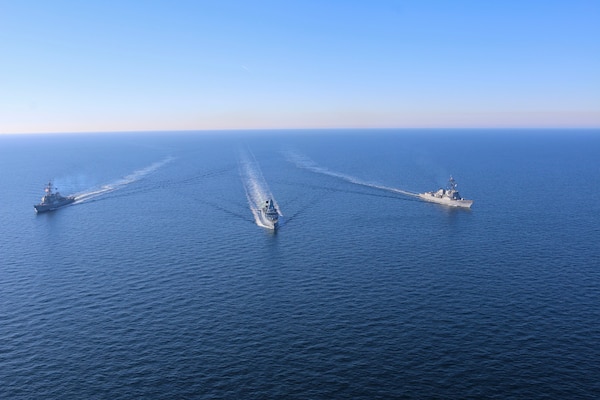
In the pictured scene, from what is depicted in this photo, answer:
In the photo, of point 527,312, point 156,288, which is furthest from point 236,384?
point 527,312

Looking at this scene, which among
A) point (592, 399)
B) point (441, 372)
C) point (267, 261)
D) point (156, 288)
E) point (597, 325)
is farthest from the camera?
point (267, 261)

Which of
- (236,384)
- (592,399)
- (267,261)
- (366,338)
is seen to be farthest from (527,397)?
(267,261)

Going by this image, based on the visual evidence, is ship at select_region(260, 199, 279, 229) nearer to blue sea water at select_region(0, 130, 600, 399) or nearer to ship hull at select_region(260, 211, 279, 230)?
ship hull at select_region(260, 211, 279, 230)

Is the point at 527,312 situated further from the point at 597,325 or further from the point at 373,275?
the point at 373,275

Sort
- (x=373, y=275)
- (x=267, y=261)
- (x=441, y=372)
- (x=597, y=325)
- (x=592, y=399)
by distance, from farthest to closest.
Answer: (x=267, y=261)
(x=373, y=275)
(x=597, y=325)
(x=441, y=372)
(x=592, y=399)

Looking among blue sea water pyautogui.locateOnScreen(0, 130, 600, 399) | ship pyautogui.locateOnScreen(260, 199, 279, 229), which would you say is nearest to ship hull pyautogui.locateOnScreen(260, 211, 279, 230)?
ship pyautogui.locateOnScreen(260, 199, 279, 229)

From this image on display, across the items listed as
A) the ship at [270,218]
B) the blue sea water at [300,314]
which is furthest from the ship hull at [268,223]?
the blue sea water at [300,314]

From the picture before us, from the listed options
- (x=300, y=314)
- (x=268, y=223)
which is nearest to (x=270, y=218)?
(x=268, y=223)

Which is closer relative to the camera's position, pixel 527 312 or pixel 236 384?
pixel 236 384

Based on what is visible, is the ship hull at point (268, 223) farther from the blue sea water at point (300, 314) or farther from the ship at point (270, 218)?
the blue sea water at point (300, 314)
